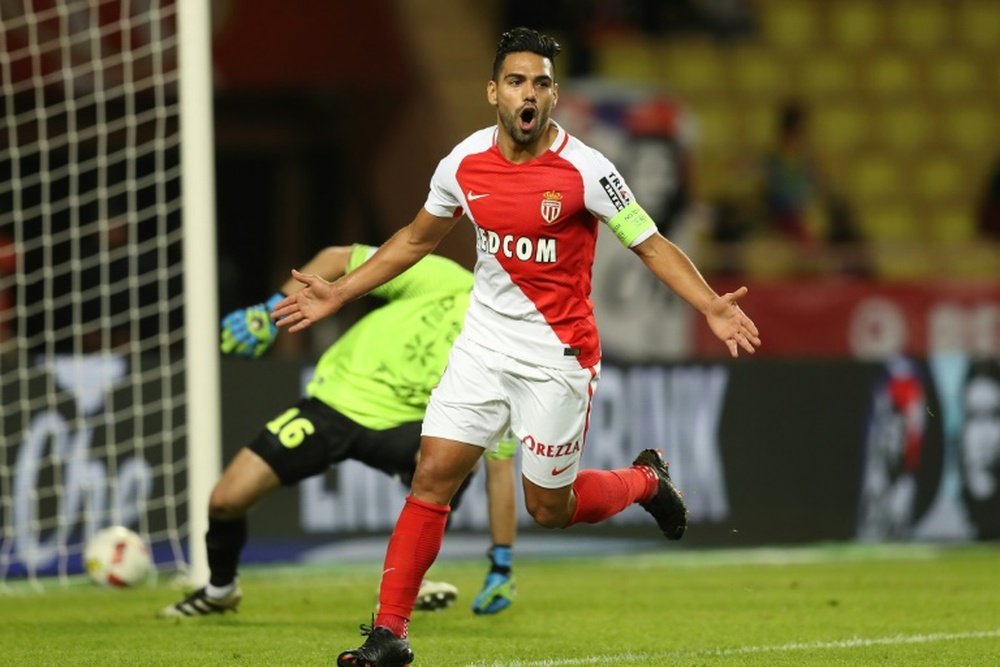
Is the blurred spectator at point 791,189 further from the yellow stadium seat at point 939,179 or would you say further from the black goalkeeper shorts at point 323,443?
the black goalkeeper shorts at point 323,443

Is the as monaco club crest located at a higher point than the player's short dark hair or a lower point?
lower

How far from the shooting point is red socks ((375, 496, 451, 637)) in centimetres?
595

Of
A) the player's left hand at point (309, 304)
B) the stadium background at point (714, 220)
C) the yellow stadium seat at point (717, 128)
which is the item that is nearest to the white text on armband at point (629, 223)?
the player's left hand at point (309, 304)

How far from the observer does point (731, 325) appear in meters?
6.02

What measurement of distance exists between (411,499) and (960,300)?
29.9 feet

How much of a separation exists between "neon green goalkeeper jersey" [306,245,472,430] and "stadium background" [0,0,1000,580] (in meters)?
2.50

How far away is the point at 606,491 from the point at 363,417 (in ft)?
4.72

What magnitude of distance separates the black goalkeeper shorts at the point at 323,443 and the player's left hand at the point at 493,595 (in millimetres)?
590

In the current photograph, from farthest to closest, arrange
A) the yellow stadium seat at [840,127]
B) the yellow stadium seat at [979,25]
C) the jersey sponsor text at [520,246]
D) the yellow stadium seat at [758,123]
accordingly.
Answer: the yellow stadium seat at [979,25]
the yellow stadium seat at [840,127]
the yellow stadium seat at [758,123]
the jersey sponsor text at [520,246]

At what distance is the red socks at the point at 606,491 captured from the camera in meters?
6.71

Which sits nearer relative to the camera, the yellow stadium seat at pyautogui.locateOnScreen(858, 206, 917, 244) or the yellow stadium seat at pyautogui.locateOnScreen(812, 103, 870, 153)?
the yellow stadium seat at pyautogui.locateOnScreen(858, 206, 917, 244)

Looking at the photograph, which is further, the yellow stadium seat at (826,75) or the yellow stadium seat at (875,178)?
the yellow stadium seat at (826,75)

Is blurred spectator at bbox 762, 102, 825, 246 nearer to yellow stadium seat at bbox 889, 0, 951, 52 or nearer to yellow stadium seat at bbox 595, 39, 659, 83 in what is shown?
yellow stadium seat at bbox 595, 39, 659, 83

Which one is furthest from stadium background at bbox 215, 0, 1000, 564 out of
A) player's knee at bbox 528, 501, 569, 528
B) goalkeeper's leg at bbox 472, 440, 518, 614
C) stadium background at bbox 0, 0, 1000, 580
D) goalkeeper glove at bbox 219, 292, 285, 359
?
player's knee at bbox 528, 501, 569, 528
